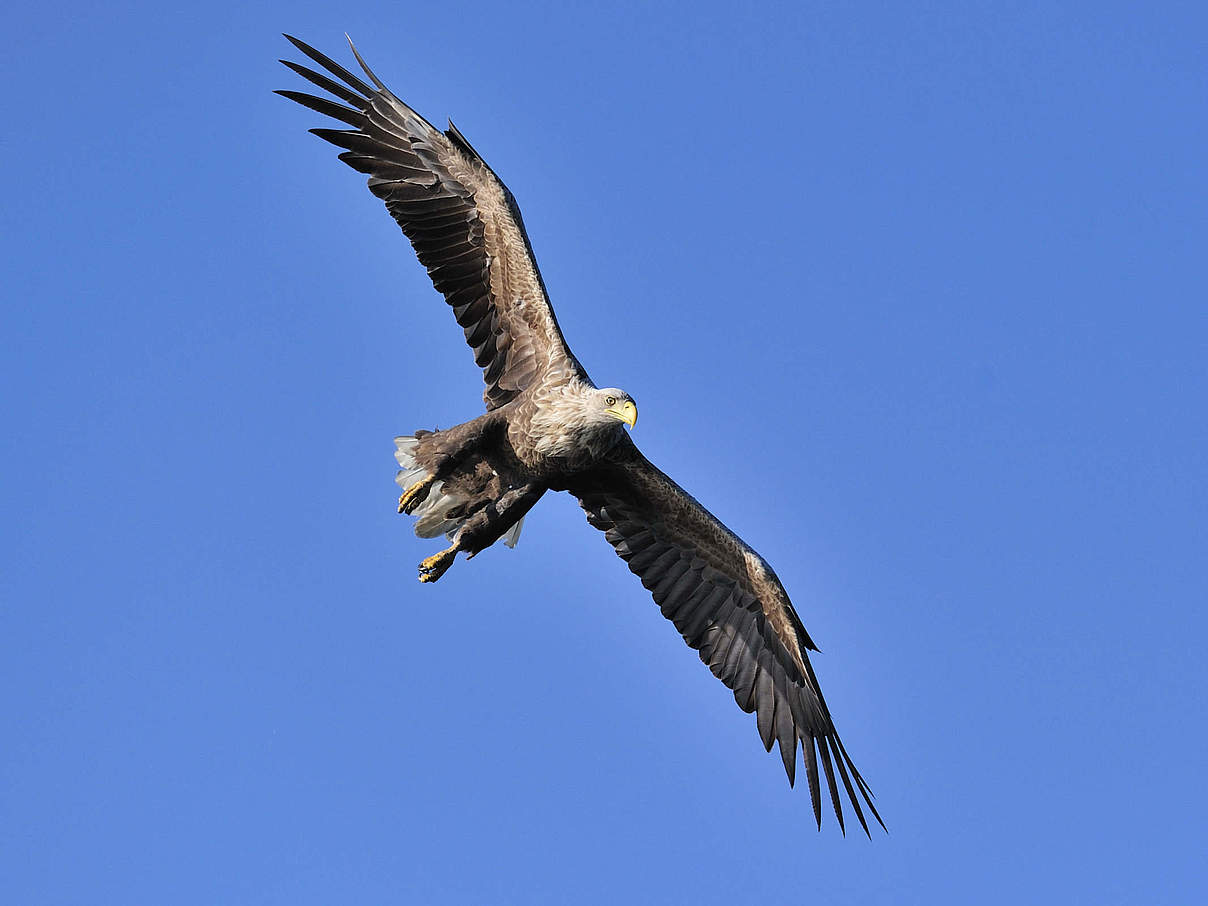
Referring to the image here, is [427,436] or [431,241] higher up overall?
[431,241]

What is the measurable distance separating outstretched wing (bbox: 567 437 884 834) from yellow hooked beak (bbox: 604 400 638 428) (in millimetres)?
1222

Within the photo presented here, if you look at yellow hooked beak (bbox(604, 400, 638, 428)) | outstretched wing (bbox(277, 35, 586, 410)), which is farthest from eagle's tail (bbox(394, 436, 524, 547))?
yellow hooked beak (bbox(604, 400, 638, 428))

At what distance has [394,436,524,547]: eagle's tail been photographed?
36.9 ft

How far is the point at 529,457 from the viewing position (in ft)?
35.5

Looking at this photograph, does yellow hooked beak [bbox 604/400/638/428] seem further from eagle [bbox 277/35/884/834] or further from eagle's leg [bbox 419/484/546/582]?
eagle's leg [bbox 419/484/546/582]

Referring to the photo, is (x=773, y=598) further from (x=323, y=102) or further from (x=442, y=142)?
(x=323, y=102)

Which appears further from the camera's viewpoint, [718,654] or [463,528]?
[718,654]

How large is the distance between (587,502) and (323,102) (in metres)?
3.47

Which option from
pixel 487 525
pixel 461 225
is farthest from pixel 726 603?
pixel 461 225

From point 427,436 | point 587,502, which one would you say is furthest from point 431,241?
point 587,502

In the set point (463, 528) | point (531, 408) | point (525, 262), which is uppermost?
point (525, 262)

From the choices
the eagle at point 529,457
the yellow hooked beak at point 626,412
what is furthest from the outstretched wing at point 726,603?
the yellow hooked beak at point 626,412

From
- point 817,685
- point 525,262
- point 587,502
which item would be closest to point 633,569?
point 587,502

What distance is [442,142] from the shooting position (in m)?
11.2
